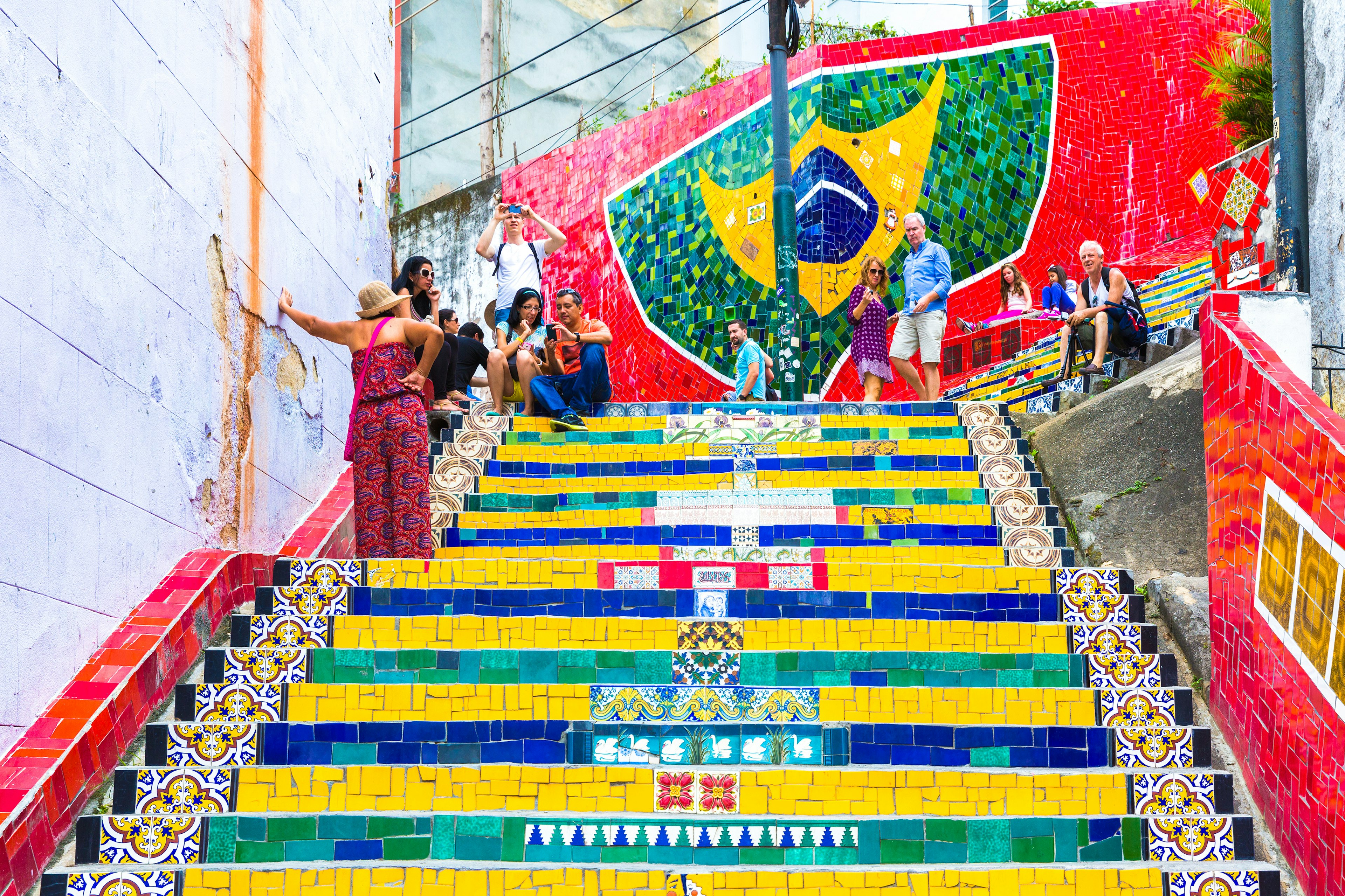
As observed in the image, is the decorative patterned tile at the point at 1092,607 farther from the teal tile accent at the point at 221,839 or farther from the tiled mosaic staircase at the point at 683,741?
the teal tile accent at the point at 221,839

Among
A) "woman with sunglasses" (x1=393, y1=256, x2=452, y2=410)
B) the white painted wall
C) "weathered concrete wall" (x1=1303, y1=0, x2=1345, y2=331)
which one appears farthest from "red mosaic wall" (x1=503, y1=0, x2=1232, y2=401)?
the white painted wall

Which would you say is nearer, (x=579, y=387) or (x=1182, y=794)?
(x=1182, y=794)

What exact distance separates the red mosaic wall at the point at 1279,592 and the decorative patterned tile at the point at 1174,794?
0.62ft

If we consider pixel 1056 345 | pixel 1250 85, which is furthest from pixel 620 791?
pixel 1250 85

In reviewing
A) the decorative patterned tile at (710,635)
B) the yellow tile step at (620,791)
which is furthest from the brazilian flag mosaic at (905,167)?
the yellow tile step at (620,791)

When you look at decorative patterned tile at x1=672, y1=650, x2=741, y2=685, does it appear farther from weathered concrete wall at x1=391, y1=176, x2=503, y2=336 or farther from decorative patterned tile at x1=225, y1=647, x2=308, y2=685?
weathered concrete wall at x1=391, y1=176, x2=503, y2=336

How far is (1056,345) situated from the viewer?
10.1 metres

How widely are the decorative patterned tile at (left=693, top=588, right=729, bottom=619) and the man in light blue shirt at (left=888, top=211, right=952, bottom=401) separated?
12.6 feet

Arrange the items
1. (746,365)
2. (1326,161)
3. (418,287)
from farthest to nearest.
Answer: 1. (746,365)
2. (1326,161)
3. (418,287)

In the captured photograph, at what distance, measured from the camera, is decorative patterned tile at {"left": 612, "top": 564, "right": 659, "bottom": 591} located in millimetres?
5102

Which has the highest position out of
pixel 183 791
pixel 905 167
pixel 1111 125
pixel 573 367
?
pixel 1111 125

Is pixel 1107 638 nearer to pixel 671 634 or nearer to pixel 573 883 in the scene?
pixel 671 634

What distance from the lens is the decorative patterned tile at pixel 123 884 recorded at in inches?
145

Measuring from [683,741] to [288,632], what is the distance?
1469 mm
